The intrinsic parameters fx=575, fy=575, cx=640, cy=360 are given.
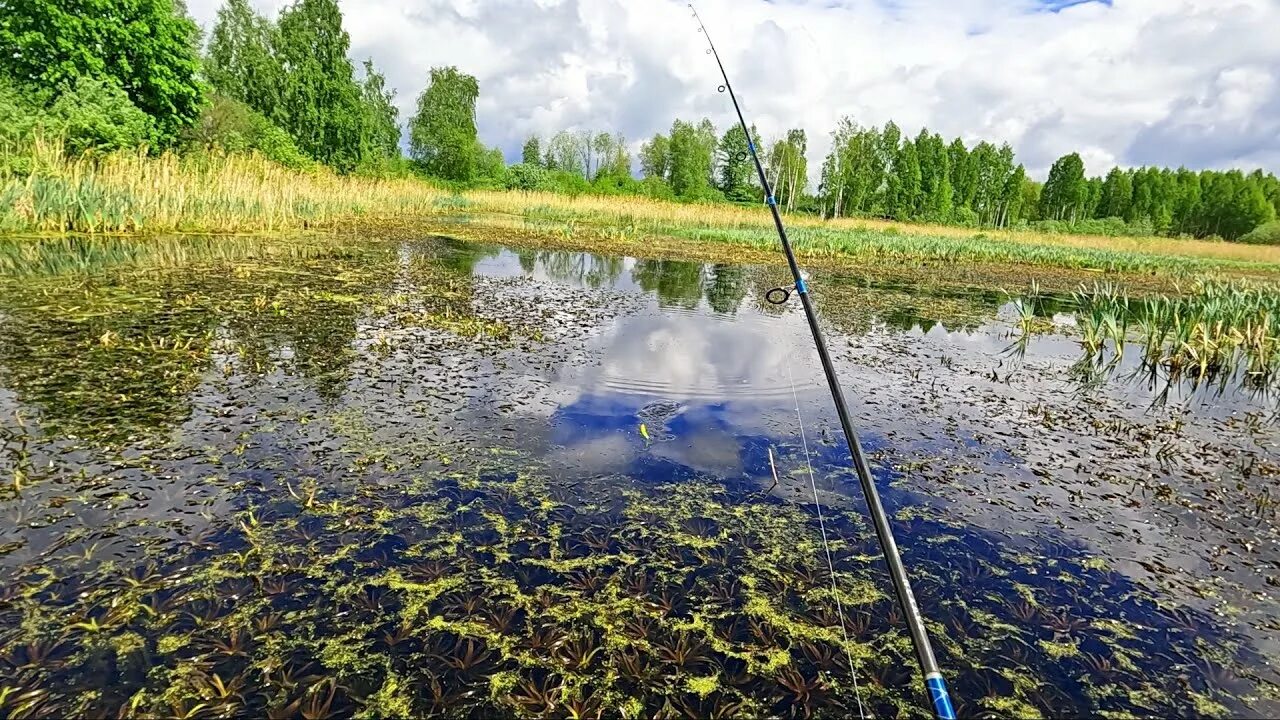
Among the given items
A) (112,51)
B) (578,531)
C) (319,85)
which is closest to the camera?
(578,531)

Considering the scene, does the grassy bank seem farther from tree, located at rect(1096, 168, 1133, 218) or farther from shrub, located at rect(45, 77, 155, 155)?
tree, located at rect(1096, 168, 1133, 218)

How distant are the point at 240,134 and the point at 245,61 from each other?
1759 centimetres

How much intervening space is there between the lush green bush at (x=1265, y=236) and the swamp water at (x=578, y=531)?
241 feet

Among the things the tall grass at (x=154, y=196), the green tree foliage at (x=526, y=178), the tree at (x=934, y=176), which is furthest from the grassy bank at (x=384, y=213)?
the tree at (x=934, y=176)

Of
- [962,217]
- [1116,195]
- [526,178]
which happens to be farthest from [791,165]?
[1116,195]

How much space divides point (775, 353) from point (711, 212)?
83.3 ft

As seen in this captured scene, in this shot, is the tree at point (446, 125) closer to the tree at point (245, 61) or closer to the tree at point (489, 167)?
the tree at point (489, 167)

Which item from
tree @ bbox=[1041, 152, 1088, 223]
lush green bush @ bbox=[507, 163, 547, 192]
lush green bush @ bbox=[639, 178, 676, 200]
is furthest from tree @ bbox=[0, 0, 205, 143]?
tree @ bbox=[1041, 152, 1088, 223]

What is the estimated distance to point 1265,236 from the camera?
56.2 m

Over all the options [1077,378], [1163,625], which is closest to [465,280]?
[1077,378]

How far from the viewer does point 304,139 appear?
3472 centimetres

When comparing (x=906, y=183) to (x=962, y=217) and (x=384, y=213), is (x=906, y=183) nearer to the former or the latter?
(x=962, y=217)

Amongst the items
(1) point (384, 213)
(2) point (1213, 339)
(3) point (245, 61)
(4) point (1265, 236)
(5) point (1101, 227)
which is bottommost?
(2) point (1213, 339)

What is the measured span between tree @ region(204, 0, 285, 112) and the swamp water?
1379 inches
